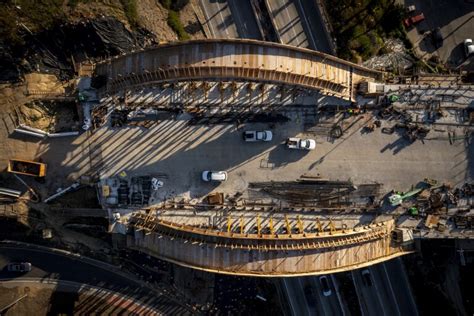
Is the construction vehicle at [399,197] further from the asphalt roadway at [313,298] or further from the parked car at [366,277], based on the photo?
the asphalt roadway at [313,298]

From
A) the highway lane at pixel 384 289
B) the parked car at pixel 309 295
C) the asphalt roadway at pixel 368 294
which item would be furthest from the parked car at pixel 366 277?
the parked car at pixel 309 295

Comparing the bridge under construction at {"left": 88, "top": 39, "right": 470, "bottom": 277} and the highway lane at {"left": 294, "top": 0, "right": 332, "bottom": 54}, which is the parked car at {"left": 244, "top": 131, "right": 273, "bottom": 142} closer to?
the bridge under construction at {"left": 88, "top": 39, "right": 470, "bottom": 277}

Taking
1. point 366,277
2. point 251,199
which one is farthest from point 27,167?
point 366,277

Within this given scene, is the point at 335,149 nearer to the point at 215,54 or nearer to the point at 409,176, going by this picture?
the point at 409,176

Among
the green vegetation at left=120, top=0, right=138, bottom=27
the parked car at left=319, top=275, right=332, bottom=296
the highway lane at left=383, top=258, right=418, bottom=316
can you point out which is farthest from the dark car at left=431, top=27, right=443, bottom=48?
the green vegetation at left=120, top=0, right=138, bottom=27

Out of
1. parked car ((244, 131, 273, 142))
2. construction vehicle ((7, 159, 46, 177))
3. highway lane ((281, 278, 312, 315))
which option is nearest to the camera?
construction vehicle ((7, 159, 46, 177))

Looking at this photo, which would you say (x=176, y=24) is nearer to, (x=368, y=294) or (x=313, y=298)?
(x=313, y=298)

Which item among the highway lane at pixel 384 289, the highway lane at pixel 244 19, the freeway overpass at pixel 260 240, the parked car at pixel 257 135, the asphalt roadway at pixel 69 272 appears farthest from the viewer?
the highway lane at pixel 384 289
